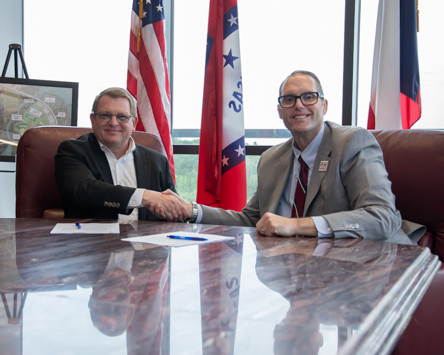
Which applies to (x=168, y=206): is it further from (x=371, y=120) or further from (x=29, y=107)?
(x=29, y=107)

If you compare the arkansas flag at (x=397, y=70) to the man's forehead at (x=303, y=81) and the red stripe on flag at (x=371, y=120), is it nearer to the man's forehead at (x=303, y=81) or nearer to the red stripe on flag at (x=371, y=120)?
the red stripe on flag at (x=371, y=120)

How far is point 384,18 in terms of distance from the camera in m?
3.17

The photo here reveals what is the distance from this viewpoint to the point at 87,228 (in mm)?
1522

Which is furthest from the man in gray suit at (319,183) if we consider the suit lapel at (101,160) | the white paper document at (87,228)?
the suit lapel at (101,160)

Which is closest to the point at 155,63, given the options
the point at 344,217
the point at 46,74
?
the point at 46,74

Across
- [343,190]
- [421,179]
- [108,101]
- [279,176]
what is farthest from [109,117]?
[421,179]

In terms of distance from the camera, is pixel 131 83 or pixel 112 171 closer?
pixel 112 171

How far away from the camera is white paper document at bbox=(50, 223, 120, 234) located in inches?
56.2

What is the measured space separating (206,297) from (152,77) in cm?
321

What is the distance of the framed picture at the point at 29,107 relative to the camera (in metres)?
3.60

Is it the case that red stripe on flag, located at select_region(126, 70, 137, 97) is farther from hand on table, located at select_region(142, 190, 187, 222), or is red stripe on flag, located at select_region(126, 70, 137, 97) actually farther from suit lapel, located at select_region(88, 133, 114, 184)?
hand on table, located at select_region(142, 190, 187, 222)

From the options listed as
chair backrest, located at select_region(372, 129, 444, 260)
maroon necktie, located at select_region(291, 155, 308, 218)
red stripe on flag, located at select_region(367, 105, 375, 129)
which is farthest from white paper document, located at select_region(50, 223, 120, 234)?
red stripe on flag, located at select_region(367, 105, 375, 129)

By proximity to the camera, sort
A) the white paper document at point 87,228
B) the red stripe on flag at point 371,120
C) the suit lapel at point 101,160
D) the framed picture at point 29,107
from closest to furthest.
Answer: the white paper document at point 87,228, the suit lapel at point 101,160, the red stripe on flag at point 371,120, the framed picture at point 29,107

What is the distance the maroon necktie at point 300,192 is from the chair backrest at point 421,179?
0.43 metres
